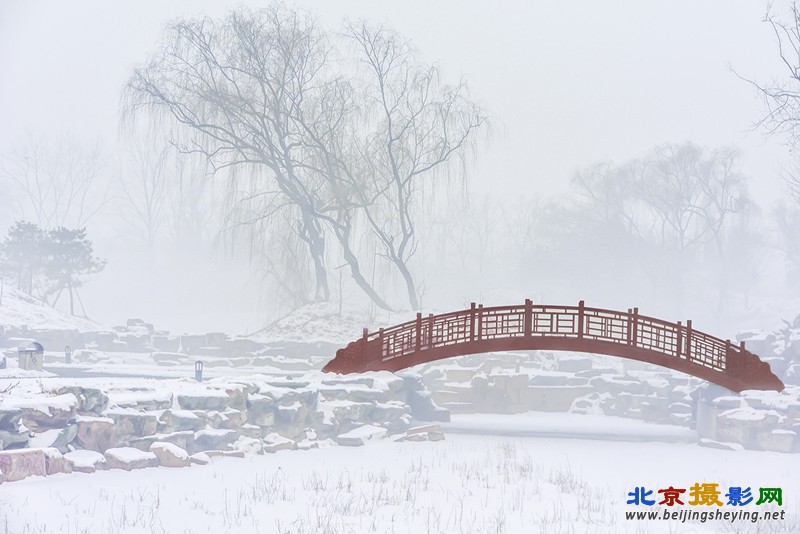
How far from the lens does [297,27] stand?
90.4ft

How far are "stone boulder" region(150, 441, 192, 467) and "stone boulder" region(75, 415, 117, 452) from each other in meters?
0.57

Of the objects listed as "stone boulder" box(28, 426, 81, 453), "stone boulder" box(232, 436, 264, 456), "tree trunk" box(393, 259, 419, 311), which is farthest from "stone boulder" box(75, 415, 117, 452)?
"tree trunk" box(393, 259, 419, 311)

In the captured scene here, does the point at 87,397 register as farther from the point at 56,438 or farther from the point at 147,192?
the point at 147,192

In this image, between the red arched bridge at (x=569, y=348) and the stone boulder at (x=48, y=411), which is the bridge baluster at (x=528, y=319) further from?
the stone boulder at (x=48, y=411)

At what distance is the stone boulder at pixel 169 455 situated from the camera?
1230 cm

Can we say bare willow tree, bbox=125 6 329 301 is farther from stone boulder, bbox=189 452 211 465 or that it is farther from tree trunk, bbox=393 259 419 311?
stone boulder, bbox=189 452 211 465

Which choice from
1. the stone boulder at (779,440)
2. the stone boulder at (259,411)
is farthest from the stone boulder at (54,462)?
the stone boulder at (779,440)

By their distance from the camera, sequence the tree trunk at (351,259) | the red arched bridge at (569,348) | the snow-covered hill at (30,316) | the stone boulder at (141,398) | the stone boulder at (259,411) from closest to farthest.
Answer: the stone boulder at (141,398) < the stone boulder at (259,411) < the red arched bridge at (569,348) < the tree trunk at (351,259) < the snow-covered hill at (30,316)

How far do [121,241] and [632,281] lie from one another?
3125 centimetres

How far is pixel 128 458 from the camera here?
11836 millimetres

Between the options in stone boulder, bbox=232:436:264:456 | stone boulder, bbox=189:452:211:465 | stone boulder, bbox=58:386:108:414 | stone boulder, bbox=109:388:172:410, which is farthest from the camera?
stone boulder, bbox=232:436:264:456

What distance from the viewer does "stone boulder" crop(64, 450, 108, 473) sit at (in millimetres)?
11227

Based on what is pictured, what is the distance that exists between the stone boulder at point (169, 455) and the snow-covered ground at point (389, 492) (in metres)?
0.28

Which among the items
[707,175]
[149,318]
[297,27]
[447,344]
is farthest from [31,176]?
[447,344]
